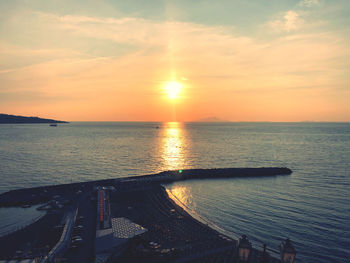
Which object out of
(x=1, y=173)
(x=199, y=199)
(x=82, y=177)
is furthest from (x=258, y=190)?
(x=1, y=173)

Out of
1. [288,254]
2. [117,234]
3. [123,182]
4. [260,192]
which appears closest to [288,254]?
[288,254]

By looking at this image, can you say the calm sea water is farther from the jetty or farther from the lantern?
the lantern

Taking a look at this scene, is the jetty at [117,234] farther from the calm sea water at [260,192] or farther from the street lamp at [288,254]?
the calm sea water at [260,192]

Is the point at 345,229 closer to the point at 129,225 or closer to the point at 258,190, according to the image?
the point at 258,190

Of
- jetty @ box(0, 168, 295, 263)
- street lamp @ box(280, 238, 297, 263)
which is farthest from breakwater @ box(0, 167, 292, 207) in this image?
street lamp @ box(280, 238, 297, 263)

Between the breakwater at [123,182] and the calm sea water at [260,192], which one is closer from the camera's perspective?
the calm sea water at [260,192]

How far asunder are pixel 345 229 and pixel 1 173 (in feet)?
311

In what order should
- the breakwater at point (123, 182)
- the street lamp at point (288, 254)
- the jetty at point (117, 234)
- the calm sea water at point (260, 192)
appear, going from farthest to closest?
the breakwater at point (123, 182)
the calm sea water at point (260, 192)
the jetty at point (117, 234)
the street lamp at point (288, 254)

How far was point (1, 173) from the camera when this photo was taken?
3034 inches

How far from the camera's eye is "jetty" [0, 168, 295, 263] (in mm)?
25547

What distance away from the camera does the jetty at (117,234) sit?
25547mm

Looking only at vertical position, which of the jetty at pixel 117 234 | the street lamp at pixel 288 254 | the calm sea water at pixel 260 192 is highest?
the street lamp at pixel 288 254

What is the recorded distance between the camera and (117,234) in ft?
93.9

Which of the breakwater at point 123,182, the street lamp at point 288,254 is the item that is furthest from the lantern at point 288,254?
the breakwater at point 123,182
